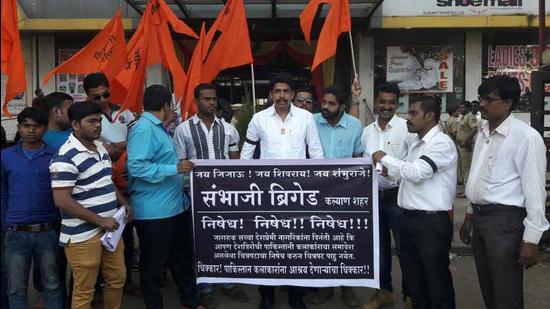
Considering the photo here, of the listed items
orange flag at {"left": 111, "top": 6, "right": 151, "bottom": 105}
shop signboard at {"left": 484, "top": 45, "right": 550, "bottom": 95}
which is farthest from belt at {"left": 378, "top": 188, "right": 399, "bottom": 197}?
shop signboard at {"left": 484, "top": 45, "right": 550, "bottom": 95}

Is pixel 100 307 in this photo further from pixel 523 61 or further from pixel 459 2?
pixel 523 61

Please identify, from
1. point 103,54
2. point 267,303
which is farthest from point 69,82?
point 267,303

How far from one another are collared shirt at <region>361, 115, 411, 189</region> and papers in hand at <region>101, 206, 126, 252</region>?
2028 mm

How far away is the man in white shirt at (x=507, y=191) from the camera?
137 inches

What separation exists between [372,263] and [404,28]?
28.3 ft

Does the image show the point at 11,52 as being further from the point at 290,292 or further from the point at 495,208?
the point at 495,208

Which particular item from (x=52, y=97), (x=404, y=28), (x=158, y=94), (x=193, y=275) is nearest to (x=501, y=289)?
(x=193, y=275)

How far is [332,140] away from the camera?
194 inches

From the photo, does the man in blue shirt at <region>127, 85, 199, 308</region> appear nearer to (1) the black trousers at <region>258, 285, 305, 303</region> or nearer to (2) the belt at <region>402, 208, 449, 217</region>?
(1) the black trousers at <region>258, 285, 305, 303</region>

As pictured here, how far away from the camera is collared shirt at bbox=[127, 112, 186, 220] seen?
4180 mm

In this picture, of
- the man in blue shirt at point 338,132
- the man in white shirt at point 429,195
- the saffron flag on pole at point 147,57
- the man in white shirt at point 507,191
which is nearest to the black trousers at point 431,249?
the man in white shirt at point 429,195

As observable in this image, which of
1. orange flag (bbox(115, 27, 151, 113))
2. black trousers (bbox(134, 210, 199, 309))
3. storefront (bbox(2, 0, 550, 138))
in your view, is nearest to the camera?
black trousers (bbox(134, 210, 199, 309))

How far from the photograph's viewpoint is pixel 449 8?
11992 mm

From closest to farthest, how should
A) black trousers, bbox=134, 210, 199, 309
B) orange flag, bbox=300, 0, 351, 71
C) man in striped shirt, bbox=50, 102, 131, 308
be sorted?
1. man in striped shirt, bbox=50, 102, 131, 308
2. black trousers, bbox=134, 210, 199, 309
3. orange flag, bbox=300, 0, 351, 71
